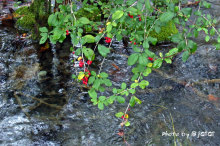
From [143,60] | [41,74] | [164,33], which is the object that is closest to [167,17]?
[143,60]

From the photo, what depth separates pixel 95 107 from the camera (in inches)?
114

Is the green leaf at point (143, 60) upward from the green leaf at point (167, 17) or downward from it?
downward

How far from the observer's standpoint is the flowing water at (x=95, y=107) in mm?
2480

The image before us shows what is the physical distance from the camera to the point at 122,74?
3.55m

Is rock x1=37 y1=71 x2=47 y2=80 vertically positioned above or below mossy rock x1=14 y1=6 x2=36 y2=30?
below

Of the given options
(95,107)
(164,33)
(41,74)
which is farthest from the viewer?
(164,33)

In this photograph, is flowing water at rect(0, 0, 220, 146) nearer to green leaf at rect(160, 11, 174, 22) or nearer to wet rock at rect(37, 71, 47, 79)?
wet rock at rect(37, 71, 47, 79)

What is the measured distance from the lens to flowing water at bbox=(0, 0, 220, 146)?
2480 mm

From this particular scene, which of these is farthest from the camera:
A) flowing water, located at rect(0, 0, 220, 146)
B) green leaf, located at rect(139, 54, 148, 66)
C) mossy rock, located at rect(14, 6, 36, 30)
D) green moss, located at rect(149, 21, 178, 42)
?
mossy rock, located at rect(14, 6, 36, 30)

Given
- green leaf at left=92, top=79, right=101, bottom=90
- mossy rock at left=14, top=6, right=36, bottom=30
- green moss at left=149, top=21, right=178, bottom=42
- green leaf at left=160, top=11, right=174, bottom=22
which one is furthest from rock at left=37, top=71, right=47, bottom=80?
green leaf at left=160, top=11, right=174, bottom=22

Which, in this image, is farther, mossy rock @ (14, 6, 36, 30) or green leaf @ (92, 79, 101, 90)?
mossy rock @ (14, 6, 36, 30)

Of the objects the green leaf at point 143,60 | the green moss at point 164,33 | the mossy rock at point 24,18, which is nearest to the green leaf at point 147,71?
the green leaf at point 143,60

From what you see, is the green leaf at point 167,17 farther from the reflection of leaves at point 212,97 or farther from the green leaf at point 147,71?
the reflection of leaves at point 212,97

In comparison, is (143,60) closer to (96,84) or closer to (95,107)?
(96,84)
